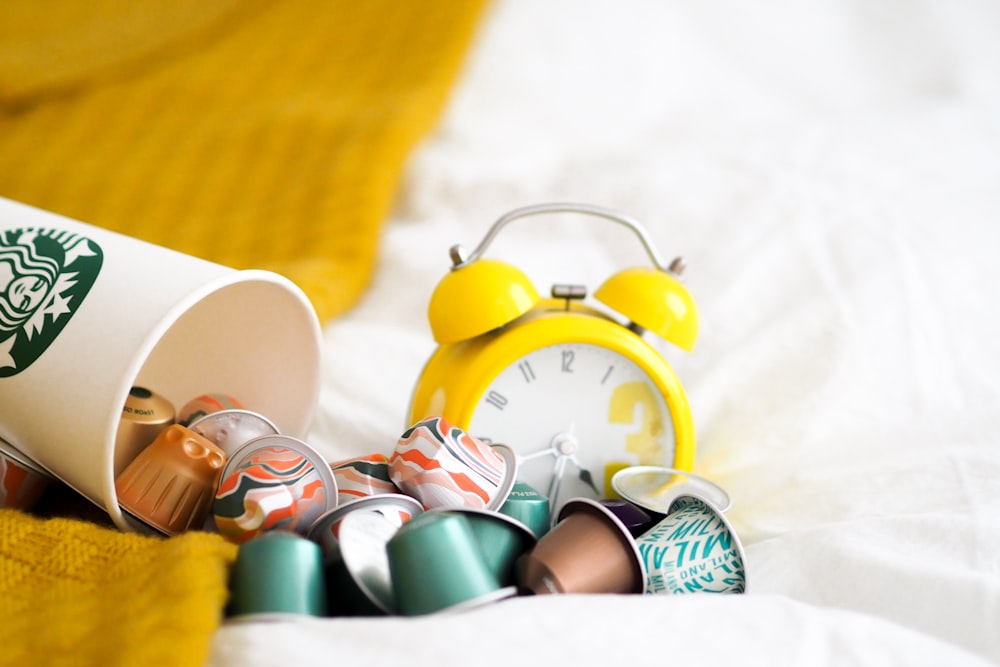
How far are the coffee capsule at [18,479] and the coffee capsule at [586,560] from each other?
0.48m

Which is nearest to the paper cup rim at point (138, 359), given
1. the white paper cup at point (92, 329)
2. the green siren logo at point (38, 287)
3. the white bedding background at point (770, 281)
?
the white paper cup at point (92, 329)

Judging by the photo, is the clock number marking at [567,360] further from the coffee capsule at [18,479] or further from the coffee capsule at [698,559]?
the coffee capsule at [18,479]

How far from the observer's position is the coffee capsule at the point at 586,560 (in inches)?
26.5

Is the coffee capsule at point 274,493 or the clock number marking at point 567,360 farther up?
the clock number marking at point 567,360

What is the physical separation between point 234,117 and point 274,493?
1.13 m

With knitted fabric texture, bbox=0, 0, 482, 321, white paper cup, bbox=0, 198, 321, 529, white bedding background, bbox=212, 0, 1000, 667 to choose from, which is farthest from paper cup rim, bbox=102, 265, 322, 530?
knitted fabric texture, bbox=0, 0, 482, 321

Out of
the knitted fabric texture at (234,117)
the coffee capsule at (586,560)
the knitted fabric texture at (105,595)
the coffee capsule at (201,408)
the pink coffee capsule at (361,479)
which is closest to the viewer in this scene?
the knitted fabric texture at (105,595)

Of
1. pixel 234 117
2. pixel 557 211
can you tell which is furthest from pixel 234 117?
pixel 557 211

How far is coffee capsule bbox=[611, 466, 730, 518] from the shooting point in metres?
0.81

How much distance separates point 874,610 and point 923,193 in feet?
3.17

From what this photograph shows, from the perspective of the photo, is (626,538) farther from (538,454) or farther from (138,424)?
(138,424)

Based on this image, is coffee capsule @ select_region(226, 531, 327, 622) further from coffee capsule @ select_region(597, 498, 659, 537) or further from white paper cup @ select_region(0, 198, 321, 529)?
→ coffee capsule @ select_region(597, 498, 659, 537)

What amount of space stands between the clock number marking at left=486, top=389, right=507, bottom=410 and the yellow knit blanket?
393 mm

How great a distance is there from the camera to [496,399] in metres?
0.92
